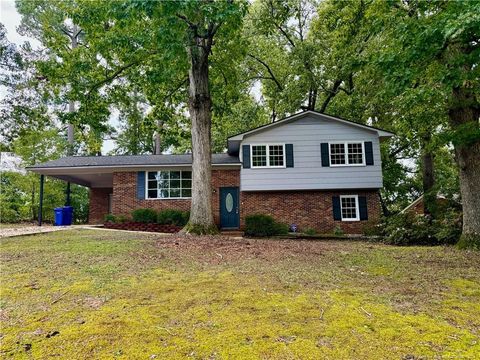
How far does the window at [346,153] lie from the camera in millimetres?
14102

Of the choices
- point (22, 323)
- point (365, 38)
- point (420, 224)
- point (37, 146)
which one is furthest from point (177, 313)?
point (37, 146)

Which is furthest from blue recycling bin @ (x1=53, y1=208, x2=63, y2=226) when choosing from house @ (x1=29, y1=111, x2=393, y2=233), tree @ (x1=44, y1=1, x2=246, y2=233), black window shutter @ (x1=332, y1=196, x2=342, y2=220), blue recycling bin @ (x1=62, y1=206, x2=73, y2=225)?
black window shutter @ (x1=332, y1=196, x2=342, y2=220)

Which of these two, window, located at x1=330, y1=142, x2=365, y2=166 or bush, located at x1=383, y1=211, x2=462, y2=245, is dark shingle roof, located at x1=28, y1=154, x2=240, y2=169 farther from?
bush, located at x1=383, y1=211, x2=462, y2=245

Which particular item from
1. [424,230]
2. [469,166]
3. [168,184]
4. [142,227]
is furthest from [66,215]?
[469,166]

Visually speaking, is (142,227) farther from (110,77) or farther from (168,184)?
(110,77)

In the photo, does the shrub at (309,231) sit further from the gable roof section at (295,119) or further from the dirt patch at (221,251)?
the dirt patch at (221,251)

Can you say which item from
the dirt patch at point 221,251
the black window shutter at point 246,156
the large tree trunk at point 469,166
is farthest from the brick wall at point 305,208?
the dirt patch at point 221,251

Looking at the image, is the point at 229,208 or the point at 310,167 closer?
the point at 310,167

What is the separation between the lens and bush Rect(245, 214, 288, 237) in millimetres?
13133

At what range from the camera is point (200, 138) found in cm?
987

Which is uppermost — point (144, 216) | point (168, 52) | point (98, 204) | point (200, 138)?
point (168, 52)

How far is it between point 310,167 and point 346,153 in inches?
72.9

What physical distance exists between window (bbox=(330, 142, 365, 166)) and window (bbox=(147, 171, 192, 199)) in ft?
23.2

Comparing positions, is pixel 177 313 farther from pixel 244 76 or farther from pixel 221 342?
pixel 244 76
